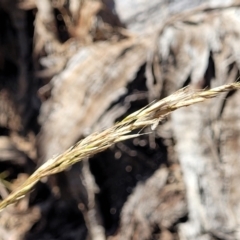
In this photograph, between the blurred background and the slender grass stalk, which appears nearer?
the slender grass stalk

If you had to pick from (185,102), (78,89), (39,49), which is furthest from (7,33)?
(185,102)

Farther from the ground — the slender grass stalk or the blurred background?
the slender grass stalk

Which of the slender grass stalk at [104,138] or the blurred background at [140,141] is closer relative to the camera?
the slender grass stalk at [104,138]

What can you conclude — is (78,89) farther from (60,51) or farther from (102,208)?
(102,208)

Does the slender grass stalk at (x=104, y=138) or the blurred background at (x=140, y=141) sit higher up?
the slender grass stalk at (x=104, y=138)
